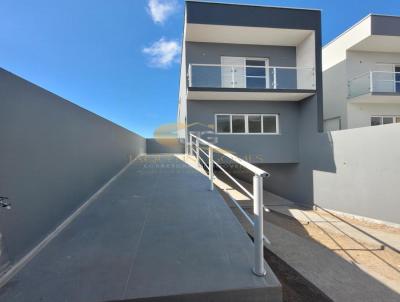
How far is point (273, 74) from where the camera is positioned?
10344 millimetres

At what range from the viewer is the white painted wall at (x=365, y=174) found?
7203mm

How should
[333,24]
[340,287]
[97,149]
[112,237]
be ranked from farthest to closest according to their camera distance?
[333,24] < [97,149] < [340,287] < [112,237]

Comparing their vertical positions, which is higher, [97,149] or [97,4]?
[97,4]

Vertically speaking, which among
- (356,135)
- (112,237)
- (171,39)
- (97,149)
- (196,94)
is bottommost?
(112,237)

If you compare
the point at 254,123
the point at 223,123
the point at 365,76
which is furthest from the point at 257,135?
the point at 365,76

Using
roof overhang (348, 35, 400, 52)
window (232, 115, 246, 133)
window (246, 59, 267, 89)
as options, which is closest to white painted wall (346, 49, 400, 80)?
roof overhang (348, 35, 400, 52)

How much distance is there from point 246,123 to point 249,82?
2.00m

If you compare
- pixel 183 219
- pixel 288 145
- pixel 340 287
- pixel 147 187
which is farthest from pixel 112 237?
pixel 288 145

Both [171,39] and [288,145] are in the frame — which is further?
[171,39]

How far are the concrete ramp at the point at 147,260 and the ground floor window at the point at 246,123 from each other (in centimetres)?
668

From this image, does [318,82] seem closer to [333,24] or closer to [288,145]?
[288,145]

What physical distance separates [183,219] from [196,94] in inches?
277

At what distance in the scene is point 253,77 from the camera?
1057cm

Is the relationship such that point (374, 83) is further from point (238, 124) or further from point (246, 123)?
point (238, 124)
